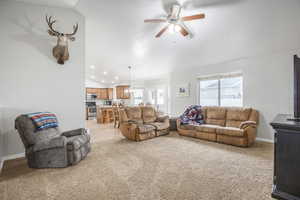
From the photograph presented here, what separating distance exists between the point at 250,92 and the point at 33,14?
19.6 ft

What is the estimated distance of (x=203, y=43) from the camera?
4.36 meters

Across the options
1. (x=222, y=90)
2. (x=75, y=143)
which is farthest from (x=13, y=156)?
(x=222, y=90)

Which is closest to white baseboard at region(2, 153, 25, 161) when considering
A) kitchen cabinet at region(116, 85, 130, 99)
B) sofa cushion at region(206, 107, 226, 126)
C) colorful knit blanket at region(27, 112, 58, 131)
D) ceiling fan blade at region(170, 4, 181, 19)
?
colorful knit blanket at region(27, 112, 58, 131)

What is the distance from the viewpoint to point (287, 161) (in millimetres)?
1687

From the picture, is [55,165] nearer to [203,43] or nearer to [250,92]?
[203,43]

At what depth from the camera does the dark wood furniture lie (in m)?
1.63

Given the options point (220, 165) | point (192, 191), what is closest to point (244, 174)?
point (220, 165)

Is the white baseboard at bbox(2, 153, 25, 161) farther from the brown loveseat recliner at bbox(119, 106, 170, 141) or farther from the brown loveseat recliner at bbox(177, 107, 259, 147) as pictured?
the brown loveseat recliner at bbox(177, 107, 259, 147)

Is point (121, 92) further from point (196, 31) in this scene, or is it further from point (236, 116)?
point (236, 116)

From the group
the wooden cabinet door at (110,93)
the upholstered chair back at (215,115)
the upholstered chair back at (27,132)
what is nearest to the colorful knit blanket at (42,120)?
the upholstered chair back at (27,132)

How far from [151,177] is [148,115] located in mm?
3006

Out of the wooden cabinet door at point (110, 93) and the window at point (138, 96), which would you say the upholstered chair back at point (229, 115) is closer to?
the window at point (138, 96)

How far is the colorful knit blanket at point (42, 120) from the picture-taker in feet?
8.99

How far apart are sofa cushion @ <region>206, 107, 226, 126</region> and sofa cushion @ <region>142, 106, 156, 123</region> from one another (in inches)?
73.3
